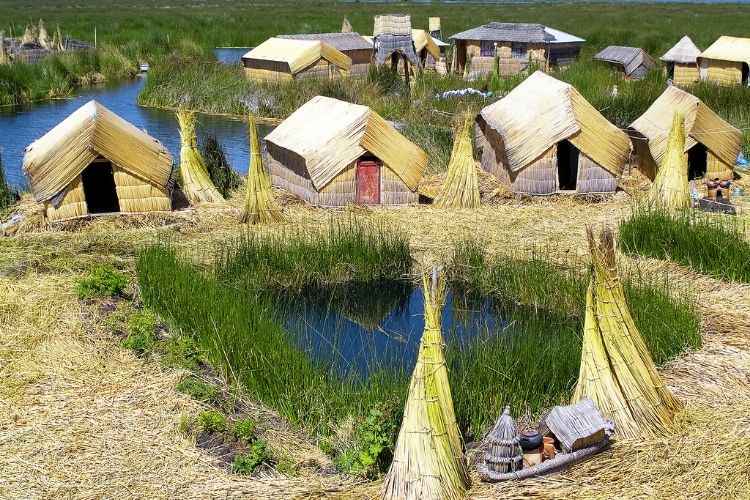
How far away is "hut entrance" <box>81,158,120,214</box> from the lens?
14062 millimetres

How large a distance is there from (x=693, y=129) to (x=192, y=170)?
25.1 feet

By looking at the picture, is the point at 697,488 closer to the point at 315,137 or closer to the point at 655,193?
the point at 655,193

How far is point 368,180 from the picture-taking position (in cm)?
1332

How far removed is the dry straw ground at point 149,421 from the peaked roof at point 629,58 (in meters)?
19.6

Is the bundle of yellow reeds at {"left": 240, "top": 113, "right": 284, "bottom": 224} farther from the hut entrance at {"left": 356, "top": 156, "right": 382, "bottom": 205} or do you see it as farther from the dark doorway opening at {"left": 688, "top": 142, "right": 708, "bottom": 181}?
the dark doorway opening at {"left": 688, "top": 142, "right": 708, "bottom": 181}

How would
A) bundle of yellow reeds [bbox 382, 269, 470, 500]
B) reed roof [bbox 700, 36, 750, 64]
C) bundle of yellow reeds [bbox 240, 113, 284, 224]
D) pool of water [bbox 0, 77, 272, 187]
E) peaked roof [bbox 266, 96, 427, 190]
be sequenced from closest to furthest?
bundle of yellow reeds [bbox 382, 269, 470, 500] → bundle of yellow reeds [bbox 240, 113, 284, 224] → peaked roof [bbox 266, 96, 427, 190] → pool of water [bbox 0, 77, 272, 187] → reed roof [bbox 700, 36, 750, 64]

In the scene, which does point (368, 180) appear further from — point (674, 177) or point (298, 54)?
point (298, 54)

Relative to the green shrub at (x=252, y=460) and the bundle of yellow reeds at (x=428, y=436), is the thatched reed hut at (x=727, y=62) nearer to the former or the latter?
the bundle of yellow reeds at (x=428, y=436)

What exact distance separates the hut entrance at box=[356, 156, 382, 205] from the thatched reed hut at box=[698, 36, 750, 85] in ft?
52.7

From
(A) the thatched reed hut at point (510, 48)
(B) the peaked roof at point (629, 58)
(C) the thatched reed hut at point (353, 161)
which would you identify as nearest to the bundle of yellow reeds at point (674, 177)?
(C) the thatched reed hut at point (353, 161)

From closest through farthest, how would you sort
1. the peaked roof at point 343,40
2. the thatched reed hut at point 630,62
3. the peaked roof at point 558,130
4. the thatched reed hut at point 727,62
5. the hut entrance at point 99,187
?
1. the peaked roof at point 558,130
2. the hut entrance at point 99,187
3. the thatched reed hut at point 727,62
4. the thatched reed hut at point 630,62
5. the peaked roof at point 343,40

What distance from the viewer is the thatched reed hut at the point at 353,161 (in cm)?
1308

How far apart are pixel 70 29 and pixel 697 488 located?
44806 mm

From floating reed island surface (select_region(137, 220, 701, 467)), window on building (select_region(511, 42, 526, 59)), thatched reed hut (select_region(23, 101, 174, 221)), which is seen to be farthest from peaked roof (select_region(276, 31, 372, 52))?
floating reed island surface (select_region(137, 220, 701, 467))
